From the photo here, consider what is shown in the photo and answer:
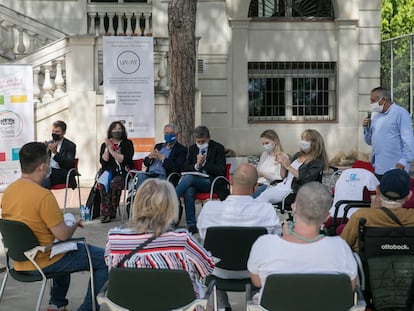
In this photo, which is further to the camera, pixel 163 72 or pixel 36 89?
pixel 163 72

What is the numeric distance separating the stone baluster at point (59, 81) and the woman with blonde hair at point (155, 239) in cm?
964

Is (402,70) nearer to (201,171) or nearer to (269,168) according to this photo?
(269,168)

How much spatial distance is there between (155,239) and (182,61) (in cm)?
733

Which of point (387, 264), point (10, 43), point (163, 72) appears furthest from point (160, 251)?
point (10, 43)

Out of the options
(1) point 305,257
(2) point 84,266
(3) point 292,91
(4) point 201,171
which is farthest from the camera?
(3) point 292,91

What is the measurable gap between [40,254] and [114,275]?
134cm

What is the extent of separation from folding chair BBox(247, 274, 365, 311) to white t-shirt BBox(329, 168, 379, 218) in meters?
3.02

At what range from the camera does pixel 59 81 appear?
1358cm

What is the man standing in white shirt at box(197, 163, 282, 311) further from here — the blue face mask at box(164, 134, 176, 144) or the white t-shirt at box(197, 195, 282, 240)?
the blue face mask at box(164, 134, 176, 144)

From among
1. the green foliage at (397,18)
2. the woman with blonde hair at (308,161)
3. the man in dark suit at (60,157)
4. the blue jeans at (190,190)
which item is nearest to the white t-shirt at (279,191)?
the woman with blonde hair at (308,161)

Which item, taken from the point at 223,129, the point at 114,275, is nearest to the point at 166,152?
the point at 114,275

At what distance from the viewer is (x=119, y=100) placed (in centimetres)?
1238

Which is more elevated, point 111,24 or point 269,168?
point 111,24

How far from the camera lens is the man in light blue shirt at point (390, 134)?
802 cm
